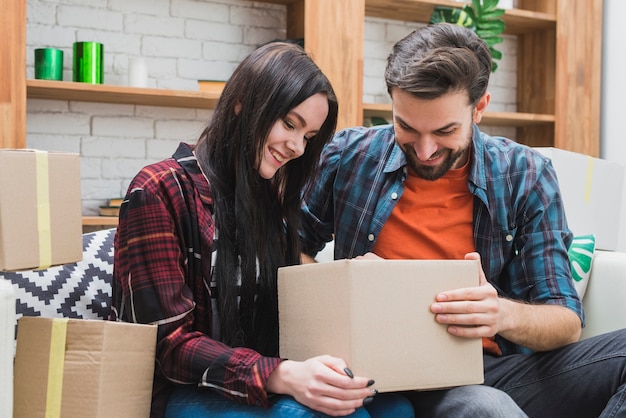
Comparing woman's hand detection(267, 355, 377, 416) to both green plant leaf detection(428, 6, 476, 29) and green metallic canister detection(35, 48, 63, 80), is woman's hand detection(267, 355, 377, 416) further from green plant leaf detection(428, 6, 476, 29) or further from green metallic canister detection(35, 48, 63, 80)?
green plant leaf detection(428, 6, 476, 29)

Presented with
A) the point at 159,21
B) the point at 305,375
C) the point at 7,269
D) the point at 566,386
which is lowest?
the point at 566,386

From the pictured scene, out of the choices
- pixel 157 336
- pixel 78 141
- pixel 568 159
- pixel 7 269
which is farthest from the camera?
pixel 78 141

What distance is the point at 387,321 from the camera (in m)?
1.19

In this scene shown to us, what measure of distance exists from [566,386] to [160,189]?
2.78 feet

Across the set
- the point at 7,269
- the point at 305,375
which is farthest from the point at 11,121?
the point at 305,375

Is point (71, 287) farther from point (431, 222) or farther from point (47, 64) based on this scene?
point (47, 64)

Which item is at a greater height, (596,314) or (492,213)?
(492,213)

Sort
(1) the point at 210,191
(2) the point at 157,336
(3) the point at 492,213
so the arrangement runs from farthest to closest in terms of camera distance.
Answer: (3) the point at 492,213
(1) the point at 210,191
(2) the point at 157,336

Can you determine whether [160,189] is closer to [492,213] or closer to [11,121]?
[492,213]

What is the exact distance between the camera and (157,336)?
1.30m

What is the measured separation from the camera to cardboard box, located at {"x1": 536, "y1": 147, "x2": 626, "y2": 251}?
2.32 m

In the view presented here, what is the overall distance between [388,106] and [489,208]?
1.59 meters

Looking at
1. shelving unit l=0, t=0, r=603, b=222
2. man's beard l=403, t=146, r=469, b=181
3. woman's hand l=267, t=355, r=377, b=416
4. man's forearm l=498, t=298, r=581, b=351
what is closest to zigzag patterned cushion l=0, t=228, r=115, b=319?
woman's hand l=267, t=355, r=377, b=416

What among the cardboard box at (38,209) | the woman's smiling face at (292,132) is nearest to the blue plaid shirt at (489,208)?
the woman's smiling face at (292,132)
